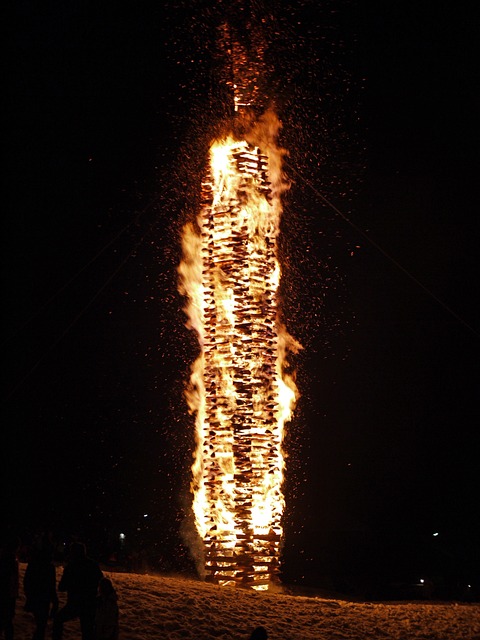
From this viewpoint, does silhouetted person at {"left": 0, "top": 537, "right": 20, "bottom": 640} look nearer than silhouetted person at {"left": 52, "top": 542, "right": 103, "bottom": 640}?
No

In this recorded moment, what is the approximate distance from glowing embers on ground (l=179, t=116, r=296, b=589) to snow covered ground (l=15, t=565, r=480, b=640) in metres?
0.91

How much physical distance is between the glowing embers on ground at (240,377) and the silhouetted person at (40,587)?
4628 mm

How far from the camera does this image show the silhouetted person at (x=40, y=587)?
8852mm

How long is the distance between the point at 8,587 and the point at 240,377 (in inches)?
217

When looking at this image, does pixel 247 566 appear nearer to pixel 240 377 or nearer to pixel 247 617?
pixel 247 617

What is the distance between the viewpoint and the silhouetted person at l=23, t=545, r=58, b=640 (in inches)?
348

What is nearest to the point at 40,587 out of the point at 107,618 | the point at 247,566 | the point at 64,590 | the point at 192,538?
the point at 64,590

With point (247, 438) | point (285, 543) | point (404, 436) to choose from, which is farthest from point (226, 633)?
point (404, 436)

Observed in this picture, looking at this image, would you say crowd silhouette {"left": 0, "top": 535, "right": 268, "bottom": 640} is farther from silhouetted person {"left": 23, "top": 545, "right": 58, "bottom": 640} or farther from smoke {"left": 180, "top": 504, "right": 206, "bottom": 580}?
smoke {"left": 180, "top": 504, "right": 206, "bottom": 580}

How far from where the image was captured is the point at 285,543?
2670cm

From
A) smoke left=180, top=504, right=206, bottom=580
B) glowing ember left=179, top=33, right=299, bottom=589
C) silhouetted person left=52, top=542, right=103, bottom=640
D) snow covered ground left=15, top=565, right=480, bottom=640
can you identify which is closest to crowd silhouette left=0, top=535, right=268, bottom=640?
silhouetted person left=52, top=542, right=103, bottom=640

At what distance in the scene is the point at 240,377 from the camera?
531 inches

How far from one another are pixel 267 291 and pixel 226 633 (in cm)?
547

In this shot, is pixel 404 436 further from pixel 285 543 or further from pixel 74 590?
pixel 74 590
